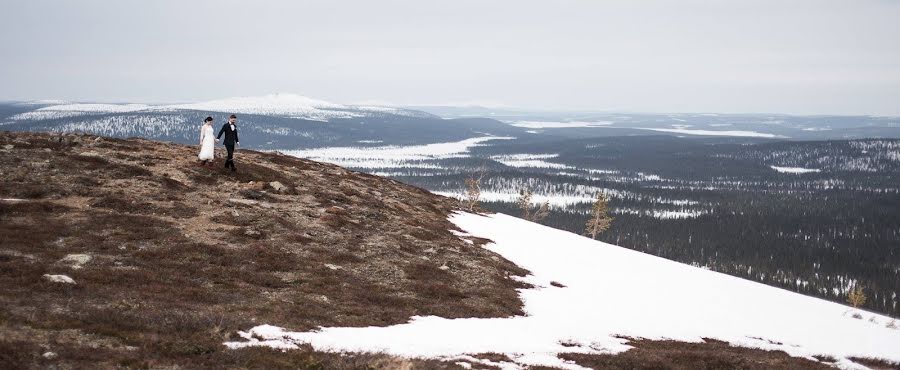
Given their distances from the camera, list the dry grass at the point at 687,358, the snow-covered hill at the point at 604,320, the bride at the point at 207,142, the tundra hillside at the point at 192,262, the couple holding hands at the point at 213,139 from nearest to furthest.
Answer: the tundra hillside at the point at 192,262
the snow-covered hill at the point at 604,320
the dry grass at the point at 687,358
the couple holding hands at the point at 213,139
the bride at the point at 207,142

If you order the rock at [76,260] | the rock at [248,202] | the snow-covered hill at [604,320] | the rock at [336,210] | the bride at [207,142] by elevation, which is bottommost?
the snow-covered hill at [604,320]

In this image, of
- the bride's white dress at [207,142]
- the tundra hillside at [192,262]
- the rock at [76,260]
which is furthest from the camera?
the bride's white dress at [207,142]

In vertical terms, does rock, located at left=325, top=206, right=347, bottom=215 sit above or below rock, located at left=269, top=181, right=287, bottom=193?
below

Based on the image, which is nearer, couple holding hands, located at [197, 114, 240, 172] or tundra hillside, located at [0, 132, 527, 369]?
tundra hillside, located at [0, 132, 527, 369]

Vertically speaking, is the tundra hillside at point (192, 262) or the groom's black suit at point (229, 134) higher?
the groom's black suit at point (229, 134)

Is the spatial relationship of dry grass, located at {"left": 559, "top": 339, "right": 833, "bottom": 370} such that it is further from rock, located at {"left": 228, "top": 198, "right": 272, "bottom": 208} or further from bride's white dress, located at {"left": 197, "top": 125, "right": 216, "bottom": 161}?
bride's white dress, located at {"left": 197, "top": 125, "right": 216, "bottom": 161}

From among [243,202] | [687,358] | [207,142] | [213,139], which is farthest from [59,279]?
[207,142]

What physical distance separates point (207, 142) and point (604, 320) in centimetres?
2513

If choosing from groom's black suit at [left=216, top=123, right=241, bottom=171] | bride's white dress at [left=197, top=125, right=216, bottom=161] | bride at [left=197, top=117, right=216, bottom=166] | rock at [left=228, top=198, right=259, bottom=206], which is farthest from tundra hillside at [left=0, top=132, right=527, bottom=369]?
groom's black suit at [left=216, top=123, right=241, bottom=171]

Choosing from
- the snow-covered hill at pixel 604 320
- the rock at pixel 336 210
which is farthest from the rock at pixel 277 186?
the snow-covered hill at pixel 604 320

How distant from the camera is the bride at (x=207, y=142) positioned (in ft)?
106

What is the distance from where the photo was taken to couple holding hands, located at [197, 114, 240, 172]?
30703mm

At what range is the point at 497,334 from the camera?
1855 cm

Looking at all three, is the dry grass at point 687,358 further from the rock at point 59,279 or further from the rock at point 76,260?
the rock at point 76,260
